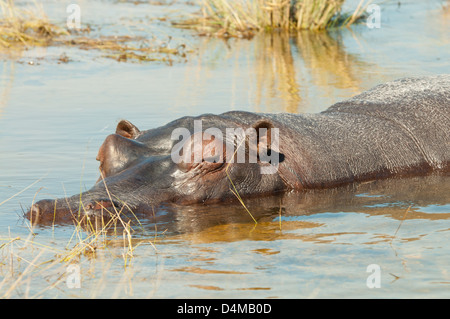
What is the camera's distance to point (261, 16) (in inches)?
604

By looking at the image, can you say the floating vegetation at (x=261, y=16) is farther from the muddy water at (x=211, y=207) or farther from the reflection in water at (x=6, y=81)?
the reflection in water at (x=6, y=81)

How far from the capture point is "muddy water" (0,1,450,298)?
434cm

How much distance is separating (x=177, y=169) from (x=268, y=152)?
2.47 ft

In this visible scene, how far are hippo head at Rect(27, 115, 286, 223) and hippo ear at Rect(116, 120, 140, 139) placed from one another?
0.6 inches

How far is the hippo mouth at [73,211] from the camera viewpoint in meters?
5.27

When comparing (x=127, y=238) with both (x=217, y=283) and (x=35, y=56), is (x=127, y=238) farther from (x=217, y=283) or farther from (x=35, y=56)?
(x=35, y=56)

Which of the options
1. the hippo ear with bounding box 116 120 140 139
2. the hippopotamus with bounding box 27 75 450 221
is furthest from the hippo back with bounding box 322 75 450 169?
the hippo ear with bounding box 116 120 140 139

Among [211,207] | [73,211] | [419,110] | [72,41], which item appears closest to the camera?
[73,211]

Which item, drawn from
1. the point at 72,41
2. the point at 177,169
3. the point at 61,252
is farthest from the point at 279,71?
the point at 61,252

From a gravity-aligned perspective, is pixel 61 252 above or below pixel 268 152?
below

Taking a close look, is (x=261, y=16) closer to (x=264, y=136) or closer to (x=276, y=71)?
(x=276, y=71)

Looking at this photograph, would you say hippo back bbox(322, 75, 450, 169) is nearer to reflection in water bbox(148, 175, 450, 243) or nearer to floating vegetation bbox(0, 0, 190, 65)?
reflection in water bbox(148, 175, 450, 243)

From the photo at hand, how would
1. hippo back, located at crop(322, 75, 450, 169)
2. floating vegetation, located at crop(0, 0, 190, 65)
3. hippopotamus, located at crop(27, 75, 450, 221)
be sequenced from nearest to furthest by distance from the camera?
hippopotamus, located at crop(27, 75, 450, 221) < hippo back, located at crop(322, 75, 450, 169) < floating vegetation, located at crop(0, 0, 190, 65)

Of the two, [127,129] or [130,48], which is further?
[130,48]
